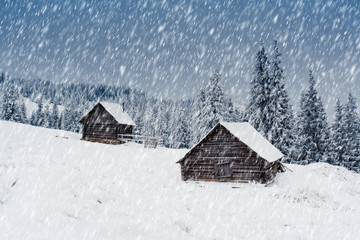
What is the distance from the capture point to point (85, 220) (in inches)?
356

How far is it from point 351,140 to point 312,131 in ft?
20.6

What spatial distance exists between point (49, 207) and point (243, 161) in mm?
16234

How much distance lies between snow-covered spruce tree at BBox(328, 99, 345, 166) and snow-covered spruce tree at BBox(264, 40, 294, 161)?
24.3 ft

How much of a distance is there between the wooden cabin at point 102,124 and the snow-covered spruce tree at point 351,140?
3395cm

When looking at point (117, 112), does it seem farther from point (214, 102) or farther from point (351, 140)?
point (351, 140)

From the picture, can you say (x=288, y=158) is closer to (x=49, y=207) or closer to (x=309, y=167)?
(x=309, y=167)

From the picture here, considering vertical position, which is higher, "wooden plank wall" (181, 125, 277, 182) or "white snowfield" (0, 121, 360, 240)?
"white snowfield" (0, 121, 360, 240)

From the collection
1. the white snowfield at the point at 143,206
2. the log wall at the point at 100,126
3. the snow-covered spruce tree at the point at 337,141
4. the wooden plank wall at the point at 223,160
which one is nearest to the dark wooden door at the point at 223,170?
the wooden plank wall at the point at 223,160

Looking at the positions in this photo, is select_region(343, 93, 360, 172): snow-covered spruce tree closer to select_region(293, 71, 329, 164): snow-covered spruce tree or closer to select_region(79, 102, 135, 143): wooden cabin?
select_region(293, 71, 329, 164): snow-covered spruce tree

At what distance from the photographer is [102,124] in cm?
4091

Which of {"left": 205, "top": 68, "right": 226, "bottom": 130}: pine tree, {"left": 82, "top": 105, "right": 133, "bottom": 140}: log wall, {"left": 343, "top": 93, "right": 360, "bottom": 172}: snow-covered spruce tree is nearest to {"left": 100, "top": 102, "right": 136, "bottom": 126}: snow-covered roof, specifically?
{"left": 82, "top": 105, "right": 133, "bottom": 140}: log wall

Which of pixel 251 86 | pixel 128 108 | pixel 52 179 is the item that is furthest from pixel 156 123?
pixel 52 179

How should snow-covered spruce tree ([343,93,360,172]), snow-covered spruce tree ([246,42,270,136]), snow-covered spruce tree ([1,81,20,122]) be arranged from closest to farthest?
snow-covered spruce tree ([246,42,270,136]) < snow-covered spruce tree ([343,93,360,172]) < snow-covered spruce tree ([1,81,20,122])

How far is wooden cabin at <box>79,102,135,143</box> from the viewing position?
132 feet
